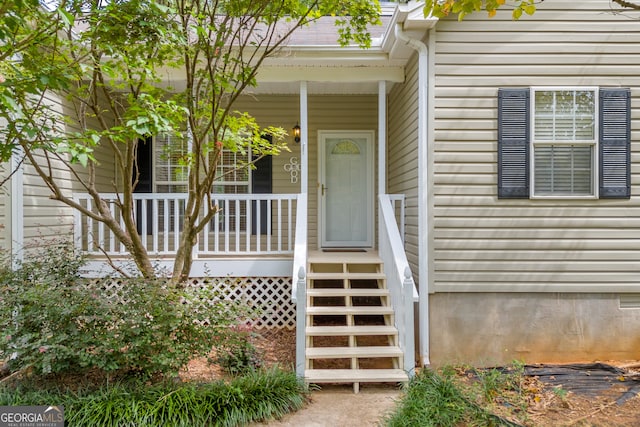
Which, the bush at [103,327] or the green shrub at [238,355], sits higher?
the bush at [103,327]

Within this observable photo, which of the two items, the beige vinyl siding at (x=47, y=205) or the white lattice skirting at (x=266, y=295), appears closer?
the beige vinyl siding at (x=47, y=205)

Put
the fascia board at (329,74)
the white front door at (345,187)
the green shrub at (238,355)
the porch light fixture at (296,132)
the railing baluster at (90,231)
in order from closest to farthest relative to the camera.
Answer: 1. the green shrub at (238,355)
2. the railing baluster at (90,231)
3. the fascia board at (329,74)
4. the porch light fixture at (296,132)
5. the white front door at (345,187)

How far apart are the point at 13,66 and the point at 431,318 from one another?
461cm

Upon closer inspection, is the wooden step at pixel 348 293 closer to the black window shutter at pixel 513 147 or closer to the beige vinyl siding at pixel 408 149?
the beige vinyl siding at pixel 408 149

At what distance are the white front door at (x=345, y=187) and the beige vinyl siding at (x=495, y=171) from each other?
7.79 feet

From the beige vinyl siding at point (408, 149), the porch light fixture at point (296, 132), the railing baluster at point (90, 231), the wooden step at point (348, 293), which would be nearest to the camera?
the wooden step at point (348, 293)

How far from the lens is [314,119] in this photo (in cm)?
704

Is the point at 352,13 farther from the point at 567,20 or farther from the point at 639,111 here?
the point at 639,111

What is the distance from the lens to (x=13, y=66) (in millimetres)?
3230

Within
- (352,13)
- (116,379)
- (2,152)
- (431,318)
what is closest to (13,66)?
(2,152)

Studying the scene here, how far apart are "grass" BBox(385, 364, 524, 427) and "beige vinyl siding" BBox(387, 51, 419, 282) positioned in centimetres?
130

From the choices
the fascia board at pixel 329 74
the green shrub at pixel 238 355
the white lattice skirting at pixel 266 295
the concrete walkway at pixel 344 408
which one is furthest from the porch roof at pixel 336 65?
the concrete walkway at pixel 344 408

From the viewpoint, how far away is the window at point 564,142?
4.61m

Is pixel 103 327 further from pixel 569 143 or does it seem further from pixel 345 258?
pixel 569 143
